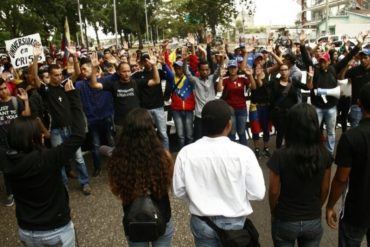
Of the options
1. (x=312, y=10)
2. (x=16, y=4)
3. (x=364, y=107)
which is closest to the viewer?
(x=364, y=107)

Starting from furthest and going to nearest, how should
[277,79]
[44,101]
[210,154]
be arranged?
[277,79]
[44,101]
[210,154]

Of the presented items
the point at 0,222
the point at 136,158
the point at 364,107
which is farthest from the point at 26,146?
the point at 0,222

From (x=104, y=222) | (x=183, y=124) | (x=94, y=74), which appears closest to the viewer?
(x=104, y=222)

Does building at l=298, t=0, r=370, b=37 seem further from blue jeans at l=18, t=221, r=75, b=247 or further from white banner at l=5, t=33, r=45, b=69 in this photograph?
blue jeans at l=18, t=221, r=75, b=247

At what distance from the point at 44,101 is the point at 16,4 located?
24.0m

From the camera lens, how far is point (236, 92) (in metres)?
6.61

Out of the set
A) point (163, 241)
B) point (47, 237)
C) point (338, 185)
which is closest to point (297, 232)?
point (338, 185)

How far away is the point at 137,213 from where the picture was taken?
8.66 feet

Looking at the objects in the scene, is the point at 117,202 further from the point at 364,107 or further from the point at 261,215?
the point at 364,107

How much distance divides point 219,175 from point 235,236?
43 cm

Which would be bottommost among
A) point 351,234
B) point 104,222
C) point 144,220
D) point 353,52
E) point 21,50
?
point 104,222

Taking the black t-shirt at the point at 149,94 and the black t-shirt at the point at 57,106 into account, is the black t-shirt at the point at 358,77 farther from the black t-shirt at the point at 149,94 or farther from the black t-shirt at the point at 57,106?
the black t-shirt at the point at 57,106

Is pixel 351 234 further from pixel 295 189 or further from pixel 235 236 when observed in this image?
pixel 235 236

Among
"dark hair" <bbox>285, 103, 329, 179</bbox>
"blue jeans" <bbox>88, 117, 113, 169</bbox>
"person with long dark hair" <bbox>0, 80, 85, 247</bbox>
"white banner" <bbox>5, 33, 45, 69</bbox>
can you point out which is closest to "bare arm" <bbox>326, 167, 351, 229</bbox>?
"dark hair" <bbox>285, 103, 329, 179</bbox>
